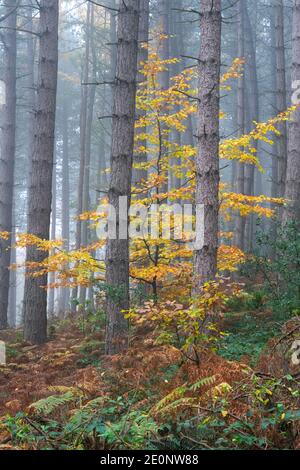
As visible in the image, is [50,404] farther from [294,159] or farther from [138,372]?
[294,159]

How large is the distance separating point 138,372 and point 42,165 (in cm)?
655

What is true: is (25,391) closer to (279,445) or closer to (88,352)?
(88,352)

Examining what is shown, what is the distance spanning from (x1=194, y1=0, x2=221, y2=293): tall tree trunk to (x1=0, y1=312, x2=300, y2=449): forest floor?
1542 mm

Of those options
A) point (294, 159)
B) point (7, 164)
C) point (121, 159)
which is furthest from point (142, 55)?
point (121, 159)

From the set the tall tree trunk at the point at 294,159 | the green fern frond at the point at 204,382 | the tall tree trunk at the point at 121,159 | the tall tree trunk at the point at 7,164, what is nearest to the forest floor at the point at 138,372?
the green fern frond at the point at 204,382

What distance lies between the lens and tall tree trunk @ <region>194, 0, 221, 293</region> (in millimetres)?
8133

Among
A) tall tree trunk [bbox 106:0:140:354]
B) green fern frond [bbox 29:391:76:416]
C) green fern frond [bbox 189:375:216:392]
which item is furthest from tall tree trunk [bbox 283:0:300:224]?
green fern frond [bbox 29:391:76:416]

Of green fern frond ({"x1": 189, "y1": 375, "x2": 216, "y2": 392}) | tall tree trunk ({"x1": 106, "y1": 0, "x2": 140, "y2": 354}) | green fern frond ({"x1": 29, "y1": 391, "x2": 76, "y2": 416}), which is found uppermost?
tall tree trunk ({"x1": 106, "y1": 0, "x2": 140, "y2": 354})

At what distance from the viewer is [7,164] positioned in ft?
54.4

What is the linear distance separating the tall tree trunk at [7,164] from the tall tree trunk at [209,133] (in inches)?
341

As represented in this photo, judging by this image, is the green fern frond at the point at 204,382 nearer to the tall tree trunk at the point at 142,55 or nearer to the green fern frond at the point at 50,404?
the green fern frond at the point at 50,404

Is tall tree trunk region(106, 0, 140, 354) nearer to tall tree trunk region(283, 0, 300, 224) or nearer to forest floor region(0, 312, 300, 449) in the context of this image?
forest floor region(0, 312, 300, 449)

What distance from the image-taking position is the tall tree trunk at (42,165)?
11.8 metres
